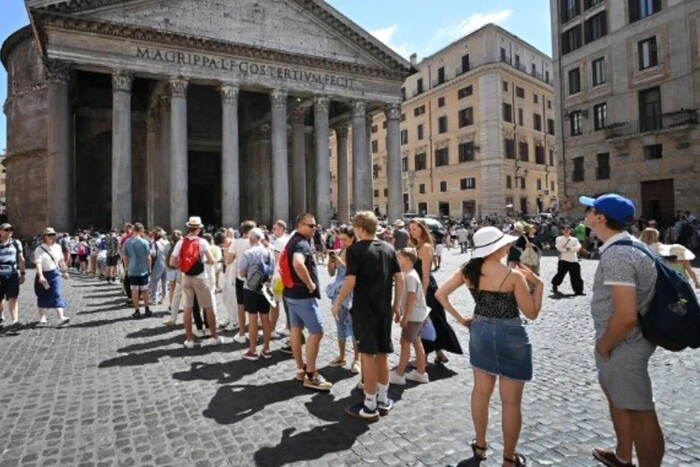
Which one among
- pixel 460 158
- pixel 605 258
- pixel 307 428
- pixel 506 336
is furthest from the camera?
pixel 460 158

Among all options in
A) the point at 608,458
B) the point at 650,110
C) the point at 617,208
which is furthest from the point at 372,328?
the point at 650,110

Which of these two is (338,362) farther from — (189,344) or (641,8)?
(641,8)

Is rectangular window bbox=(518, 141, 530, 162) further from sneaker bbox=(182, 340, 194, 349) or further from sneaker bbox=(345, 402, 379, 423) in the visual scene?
sneaker bbox=(345, 402, 379, 423)

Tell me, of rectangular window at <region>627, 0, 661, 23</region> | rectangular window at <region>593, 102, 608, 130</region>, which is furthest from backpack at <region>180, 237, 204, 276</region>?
rectangular window at <region>627, 0, 661, 23</region>

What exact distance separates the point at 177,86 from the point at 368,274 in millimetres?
19850

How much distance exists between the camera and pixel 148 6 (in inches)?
809

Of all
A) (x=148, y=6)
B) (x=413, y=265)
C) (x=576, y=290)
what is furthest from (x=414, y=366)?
(x=148, y=6)

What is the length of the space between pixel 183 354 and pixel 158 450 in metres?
2.90

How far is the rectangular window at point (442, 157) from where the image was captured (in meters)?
44.8

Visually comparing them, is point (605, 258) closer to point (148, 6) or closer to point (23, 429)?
point (23, 429)

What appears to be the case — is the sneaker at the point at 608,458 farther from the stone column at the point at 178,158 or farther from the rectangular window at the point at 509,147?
the rectangular window at the point at 509,147

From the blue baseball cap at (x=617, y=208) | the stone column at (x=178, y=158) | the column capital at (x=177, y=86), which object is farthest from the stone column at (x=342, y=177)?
the blue baseball cap at (x=617, y=208)

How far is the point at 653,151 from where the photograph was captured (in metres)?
24.5

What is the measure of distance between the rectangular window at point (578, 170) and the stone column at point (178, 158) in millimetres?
22440
